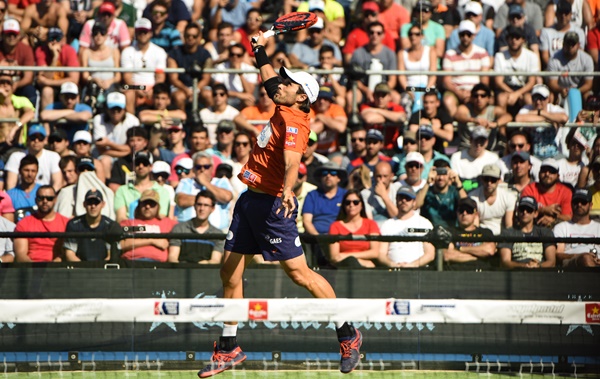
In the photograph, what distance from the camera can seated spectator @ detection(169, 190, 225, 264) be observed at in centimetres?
966

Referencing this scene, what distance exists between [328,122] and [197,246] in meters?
2.29

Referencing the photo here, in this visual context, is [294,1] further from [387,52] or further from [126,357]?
[126,357]

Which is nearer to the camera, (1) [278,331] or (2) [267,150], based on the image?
(2) [267,150]

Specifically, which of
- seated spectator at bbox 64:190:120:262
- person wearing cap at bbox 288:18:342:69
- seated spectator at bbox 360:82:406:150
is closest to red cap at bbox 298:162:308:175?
seated spectator at bbox 360:82:406:150

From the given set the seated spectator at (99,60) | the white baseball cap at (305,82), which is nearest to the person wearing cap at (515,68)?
the white baseball cap at (305,82)

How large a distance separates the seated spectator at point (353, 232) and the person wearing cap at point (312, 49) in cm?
229

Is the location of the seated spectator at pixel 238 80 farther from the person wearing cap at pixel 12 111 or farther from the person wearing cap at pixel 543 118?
the person wearing cap at pixel 543 118

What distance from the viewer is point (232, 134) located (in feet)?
35.0

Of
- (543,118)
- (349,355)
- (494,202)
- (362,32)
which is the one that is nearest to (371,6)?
(362,32)

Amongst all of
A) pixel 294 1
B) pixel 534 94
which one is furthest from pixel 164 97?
pixel 534 94

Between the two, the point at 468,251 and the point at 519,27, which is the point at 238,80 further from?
the point at 468,251

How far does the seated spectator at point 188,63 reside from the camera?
35.6 ft

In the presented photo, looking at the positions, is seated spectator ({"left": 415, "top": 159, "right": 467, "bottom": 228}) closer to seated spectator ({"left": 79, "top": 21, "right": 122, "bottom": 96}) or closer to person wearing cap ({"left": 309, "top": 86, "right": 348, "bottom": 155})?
person wearing cap ({"left": 309, "top": 86, "right": 348, "bottom": 155})

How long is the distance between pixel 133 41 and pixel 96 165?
1606 mm
